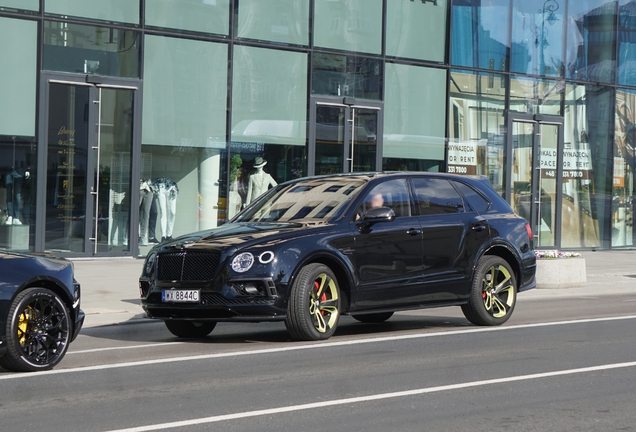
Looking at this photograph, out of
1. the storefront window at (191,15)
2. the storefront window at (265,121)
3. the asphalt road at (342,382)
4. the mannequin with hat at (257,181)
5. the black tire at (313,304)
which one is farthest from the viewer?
the mannequin with hat at (257,181)

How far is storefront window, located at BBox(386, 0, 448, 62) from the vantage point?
2595 cm

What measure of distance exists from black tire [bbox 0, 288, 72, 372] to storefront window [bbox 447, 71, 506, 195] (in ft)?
60.6

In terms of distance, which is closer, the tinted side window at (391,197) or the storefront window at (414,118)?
the tinted side window at (391,197)

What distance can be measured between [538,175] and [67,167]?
12937 millimetres

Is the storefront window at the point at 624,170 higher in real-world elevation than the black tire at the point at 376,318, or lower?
higher

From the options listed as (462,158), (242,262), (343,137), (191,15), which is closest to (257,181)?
(343,137)

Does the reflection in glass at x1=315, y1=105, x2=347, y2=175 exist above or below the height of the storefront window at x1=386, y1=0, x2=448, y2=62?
below

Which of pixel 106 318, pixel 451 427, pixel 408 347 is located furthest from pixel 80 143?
pixel 451 427

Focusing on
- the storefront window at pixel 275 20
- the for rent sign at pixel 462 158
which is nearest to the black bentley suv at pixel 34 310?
the storefront window at pixel 275 20

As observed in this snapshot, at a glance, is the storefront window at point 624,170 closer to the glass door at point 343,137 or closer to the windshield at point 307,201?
the glass door at point 343,137

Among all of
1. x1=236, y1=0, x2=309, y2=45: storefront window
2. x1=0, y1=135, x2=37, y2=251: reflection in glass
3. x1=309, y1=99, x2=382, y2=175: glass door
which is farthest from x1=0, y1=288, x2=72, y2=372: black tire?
x1=309, y1=99, x2=382, y2=175: glass door

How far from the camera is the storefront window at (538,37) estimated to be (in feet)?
92.4

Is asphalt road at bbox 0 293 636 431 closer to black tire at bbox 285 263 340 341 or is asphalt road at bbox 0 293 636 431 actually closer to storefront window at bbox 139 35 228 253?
black tire at bbox 285 263 340 341

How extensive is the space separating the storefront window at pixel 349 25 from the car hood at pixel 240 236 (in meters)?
13.7
